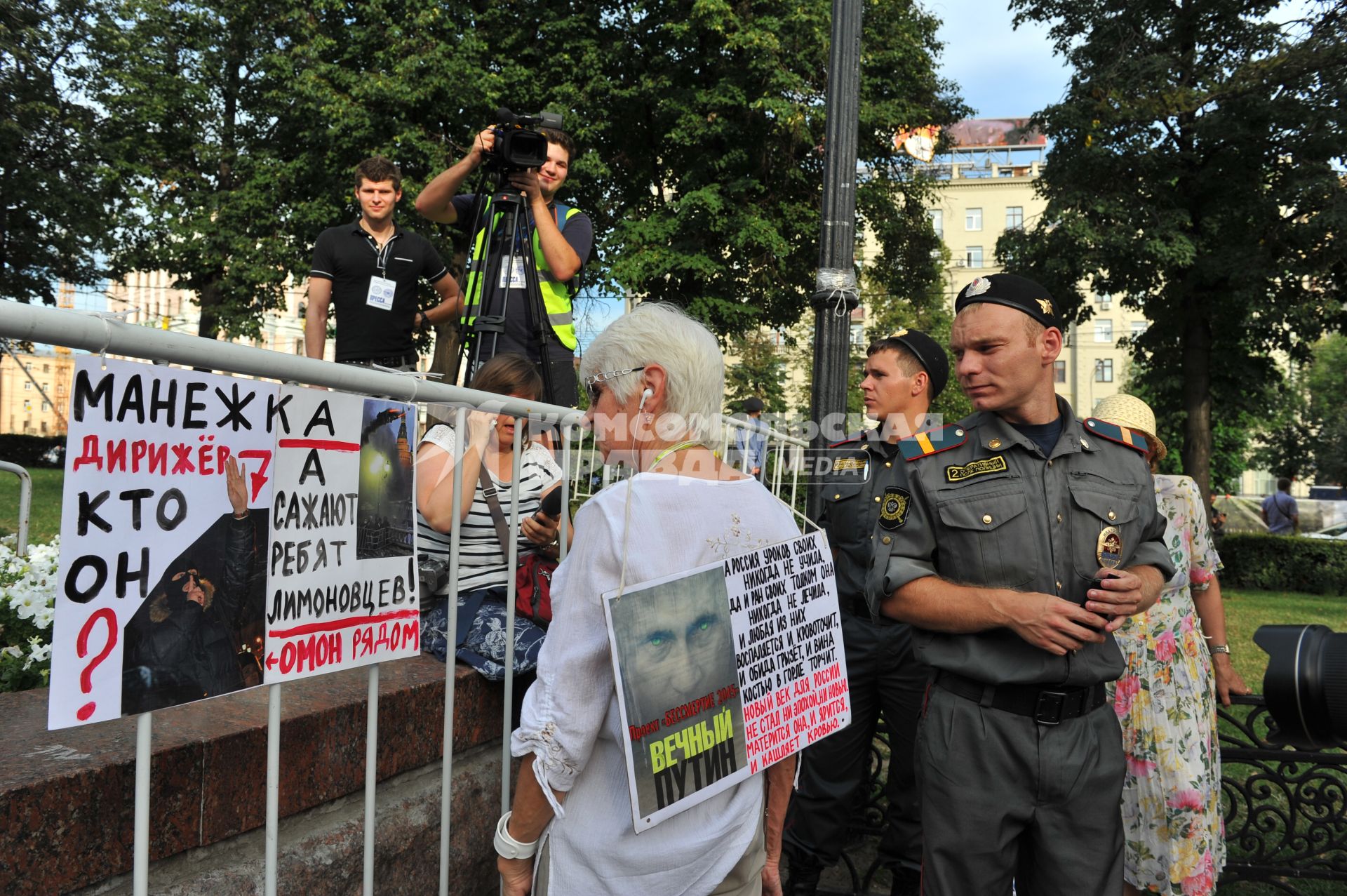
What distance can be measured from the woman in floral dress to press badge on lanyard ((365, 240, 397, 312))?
3.39m

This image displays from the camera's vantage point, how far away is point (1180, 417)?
83.0 ft

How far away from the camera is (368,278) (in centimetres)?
516

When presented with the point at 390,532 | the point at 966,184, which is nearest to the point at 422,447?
Answer: the point at 390,532

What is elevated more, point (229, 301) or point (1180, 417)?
point (229, 301)

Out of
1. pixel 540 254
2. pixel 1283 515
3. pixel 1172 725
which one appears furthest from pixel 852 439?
pixel 1283 515

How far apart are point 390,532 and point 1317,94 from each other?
1863 cm

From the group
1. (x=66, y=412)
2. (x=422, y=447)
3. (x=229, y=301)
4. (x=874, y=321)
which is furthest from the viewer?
(x=874, y=321)

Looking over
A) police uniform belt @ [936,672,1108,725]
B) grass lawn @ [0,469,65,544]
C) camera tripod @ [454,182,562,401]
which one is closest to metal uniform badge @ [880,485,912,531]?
police uniform belt @ [936,672,1108,725]

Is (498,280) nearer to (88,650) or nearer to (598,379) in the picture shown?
(598,379)

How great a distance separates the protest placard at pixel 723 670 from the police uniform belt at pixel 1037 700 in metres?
0.33

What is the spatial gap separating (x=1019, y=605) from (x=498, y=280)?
2.76 meters

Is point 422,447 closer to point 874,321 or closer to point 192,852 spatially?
point 192,852

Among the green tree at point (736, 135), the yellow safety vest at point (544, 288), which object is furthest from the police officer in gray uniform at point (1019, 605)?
the green tree at point (736, 135)

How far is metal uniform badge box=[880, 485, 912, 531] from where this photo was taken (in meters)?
2.51
